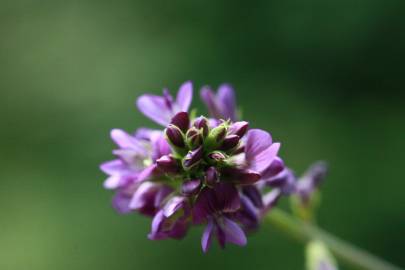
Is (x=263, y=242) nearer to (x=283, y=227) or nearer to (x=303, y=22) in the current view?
(x=303, y=22)

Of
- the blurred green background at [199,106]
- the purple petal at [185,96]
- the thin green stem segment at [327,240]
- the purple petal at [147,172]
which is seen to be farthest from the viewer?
the blurred green background at [199,106]

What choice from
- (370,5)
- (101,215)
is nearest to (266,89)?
(370,5)

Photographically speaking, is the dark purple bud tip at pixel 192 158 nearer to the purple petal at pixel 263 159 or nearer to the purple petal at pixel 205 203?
the purple petal at pixel 205 203

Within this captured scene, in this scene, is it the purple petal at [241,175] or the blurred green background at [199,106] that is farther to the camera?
the blurred green background at [199,106]

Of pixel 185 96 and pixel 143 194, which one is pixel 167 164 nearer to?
pixel 143 194

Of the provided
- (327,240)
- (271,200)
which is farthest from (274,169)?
(327,240)

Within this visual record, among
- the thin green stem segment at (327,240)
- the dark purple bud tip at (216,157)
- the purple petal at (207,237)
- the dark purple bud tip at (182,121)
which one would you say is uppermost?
the dark purple bud tip at (182,121)

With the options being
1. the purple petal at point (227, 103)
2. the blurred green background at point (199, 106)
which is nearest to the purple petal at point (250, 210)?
the purple petal at point (227, 103)
